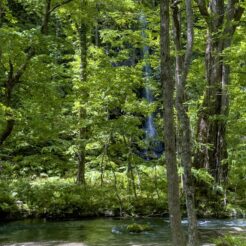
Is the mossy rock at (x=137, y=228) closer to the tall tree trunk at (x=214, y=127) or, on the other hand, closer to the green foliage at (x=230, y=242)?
the green foliage at (x=230, y=242)

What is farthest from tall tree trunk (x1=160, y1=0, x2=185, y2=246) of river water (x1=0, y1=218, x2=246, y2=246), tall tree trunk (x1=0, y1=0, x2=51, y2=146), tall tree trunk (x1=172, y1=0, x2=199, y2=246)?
tall tree trunk (x1=0, y1=0, x2=51, y2=146)

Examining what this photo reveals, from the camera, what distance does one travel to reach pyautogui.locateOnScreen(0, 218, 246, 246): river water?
9.28 m

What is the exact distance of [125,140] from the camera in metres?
13.7

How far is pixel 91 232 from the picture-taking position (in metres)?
10.4

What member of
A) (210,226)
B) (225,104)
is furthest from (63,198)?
(225,104)

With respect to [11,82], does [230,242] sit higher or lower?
lower

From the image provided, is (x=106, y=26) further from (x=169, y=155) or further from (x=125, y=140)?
(x=169, y=155)

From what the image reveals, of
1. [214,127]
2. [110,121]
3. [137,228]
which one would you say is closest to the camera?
[137,228]

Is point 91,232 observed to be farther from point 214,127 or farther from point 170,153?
point 170,153

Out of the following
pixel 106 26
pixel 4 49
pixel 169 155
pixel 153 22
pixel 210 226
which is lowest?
pixel 210 226

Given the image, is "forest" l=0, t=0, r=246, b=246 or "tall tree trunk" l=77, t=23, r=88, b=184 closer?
"forest" l=0, t=0, r=246, b=246

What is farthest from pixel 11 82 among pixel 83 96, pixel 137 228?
pixel 137 228

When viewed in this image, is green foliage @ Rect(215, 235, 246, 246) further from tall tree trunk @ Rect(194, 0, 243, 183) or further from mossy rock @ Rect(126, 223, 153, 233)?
tall tree trunk @ Rect(194, 0, 243, 183)

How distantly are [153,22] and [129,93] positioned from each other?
8.38 ft
